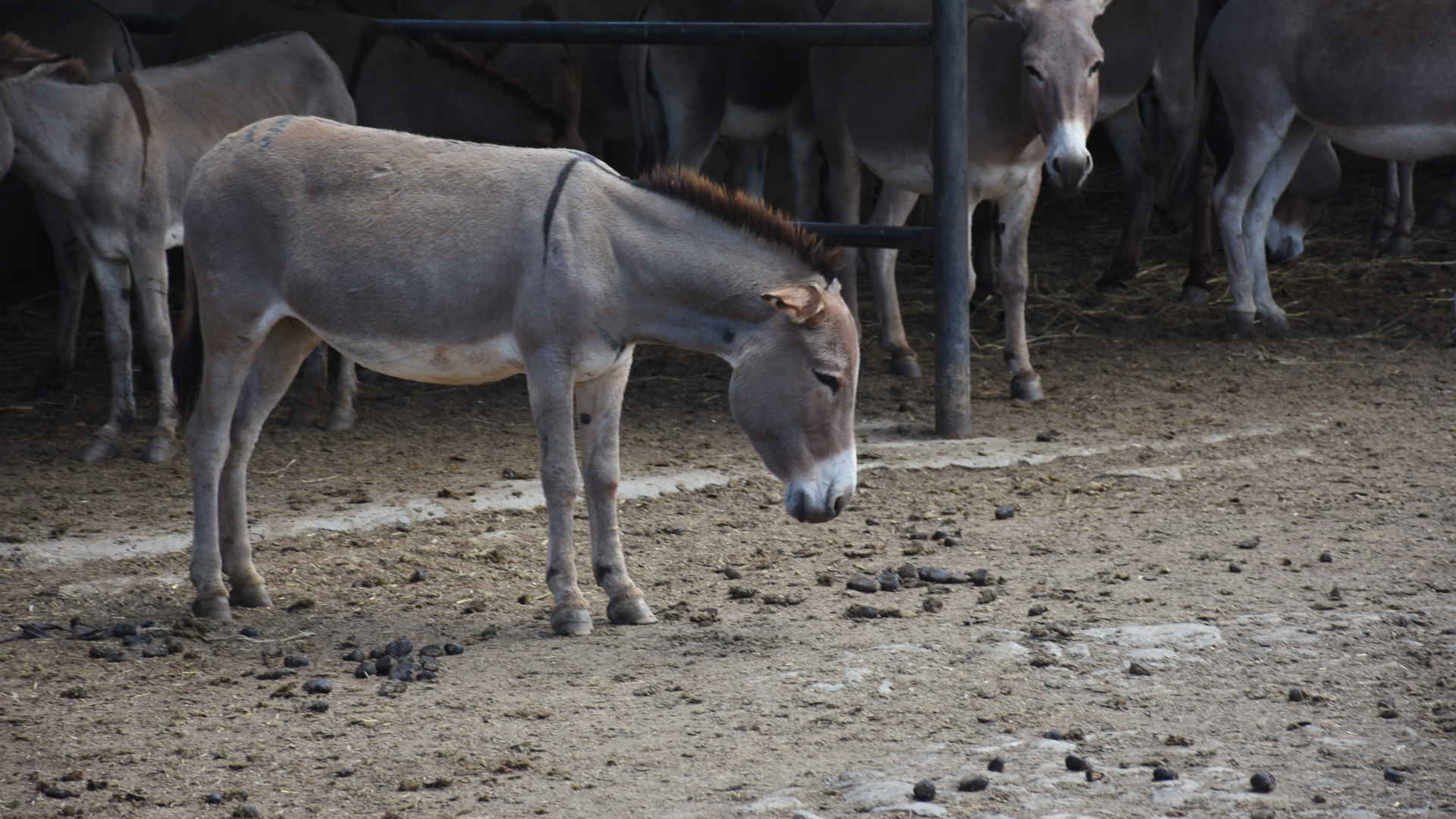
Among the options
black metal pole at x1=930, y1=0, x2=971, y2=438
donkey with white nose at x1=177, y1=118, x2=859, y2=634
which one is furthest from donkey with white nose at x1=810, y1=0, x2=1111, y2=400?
donkey with white nose at x1=177, y1=118, x2=859, y2=634

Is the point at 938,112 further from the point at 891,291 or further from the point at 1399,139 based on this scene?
the point at 1399,139

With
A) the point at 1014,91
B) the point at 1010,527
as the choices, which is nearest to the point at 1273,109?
the point at 1014,91

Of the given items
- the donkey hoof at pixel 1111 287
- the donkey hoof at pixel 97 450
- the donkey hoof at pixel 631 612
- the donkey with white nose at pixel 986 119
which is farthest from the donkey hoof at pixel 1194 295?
the donkey hoof at pixel 97 450

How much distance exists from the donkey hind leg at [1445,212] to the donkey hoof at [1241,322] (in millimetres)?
3099

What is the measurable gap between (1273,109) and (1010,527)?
13.1 feet

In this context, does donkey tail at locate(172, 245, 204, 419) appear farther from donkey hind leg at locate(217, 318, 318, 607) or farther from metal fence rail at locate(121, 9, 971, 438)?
metal fence rail at locate(121, 9, 971, 438)

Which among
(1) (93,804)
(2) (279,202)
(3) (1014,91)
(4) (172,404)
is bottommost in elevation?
(1) (93,804)

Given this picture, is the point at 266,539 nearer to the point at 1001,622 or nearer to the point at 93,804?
the point at 93,804

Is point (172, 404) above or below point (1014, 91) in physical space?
below

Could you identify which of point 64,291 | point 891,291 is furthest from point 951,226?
point 64,291

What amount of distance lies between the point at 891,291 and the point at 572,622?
3683mm

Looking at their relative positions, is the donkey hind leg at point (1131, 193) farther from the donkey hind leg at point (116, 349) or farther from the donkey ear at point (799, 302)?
the donkey hind leg at point (116, 349)

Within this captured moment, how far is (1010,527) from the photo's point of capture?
450cm

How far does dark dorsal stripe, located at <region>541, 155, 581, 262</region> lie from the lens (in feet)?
11.5
